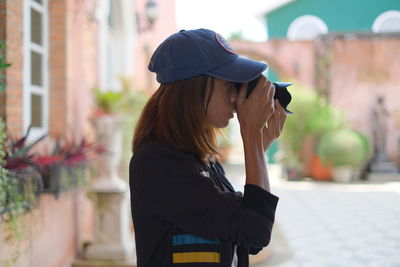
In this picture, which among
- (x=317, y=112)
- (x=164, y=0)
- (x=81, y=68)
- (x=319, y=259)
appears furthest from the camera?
(x=317, y=112)

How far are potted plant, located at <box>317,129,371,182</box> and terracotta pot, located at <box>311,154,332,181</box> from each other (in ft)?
0.81

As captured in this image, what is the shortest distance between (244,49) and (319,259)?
780 centimetres

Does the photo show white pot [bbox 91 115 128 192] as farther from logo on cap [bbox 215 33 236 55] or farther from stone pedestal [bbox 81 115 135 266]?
logo on cap [bbox 215 33 236 55]

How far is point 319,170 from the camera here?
32.0 ft

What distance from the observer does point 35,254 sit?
2.79 meters

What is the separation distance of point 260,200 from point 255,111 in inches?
5.9

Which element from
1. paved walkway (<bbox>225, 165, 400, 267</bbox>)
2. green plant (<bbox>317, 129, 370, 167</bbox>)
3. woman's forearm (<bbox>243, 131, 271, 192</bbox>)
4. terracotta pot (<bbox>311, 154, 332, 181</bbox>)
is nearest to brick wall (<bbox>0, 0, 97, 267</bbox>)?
paved walkway (<bbox>225, 165, 400, 267</bbox>)

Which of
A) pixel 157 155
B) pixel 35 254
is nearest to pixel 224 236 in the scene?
pixel 157 155

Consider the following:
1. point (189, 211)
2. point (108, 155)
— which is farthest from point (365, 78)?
point (189, 211)

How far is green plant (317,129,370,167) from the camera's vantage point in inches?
356

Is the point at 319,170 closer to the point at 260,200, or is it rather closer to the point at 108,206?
the point at 108,206

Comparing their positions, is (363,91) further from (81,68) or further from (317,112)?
(81,68)

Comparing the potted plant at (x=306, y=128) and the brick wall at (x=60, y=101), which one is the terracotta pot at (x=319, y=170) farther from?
the brick wall at (x=60, y=101)

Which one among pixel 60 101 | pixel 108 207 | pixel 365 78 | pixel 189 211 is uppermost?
pixel 365 78
